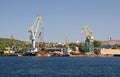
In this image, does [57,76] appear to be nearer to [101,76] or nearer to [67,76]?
[67,76]

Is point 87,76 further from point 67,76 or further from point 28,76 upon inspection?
point 28,76

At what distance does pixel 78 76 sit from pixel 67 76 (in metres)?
1.56

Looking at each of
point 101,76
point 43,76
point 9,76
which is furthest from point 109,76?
point 9,76

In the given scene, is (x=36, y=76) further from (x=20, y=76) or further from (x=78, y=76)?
(x=78, y=76)

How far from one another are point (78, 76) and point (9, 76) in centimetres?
968

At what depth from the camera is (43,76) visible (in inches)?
2185

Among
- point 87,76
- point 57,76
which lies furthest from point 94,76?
point 57,76

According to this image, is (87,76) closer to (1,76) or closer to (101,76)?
(101,76)

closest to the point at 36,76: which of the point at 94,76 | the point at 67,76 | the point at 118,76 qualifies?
the point at 67,76

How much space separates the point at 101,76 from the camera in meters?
55.6

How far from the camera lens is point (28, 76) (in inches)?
2181

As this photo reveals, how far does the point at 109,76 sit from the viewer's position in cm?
5594

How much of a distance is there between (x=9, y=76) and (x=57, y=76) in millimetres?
6738

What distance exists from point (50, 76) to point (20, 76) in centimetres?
426
